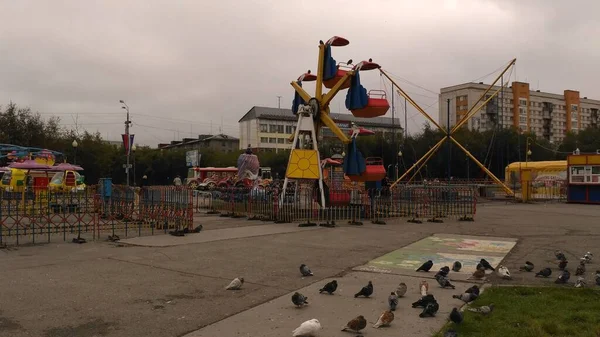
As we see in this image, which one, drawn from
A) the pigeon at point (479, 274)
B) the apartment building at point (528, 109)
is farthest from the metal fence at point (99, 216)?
the apartment building at point (528, 109)

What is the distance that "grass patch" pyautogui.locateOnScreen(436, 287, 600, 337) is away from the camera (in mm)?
5945

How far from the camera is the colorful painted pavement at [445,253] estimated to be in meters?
10.7

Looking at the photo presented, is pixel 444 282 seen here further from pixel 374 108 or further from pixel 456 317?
pixel 374 108

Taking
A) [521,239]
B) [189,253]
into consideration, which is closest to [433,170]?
[521,239]

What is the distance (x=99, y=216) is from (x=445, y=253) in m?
11.3

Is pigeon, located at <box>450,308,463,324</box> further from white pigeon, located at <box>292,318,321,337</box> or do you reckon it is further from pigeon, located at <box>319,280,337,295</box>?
pigeon, located at <box>319,280,337,295</box>

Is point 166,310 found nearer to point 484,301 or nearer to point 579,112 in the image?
point 484,301

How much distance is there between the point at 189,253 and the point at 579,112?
116 meters

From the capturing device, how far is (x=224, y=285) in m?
8.91

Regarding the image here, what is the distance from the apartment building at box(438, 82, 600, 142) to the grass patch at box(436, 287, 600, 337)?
272 feet

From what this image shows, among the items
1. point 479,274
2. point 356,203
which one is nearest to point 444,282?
point 479,274

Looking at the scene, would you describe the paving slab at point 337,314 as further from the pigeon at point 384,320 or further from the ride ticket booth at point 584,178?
the ride ticket booth at point 584,178

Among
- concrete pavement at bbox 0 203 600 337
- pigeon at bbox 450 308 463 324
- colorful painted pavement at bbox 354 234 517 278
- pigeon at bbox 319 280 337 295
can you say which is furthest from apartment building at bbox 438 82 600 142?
pigeon at bbox 450 308 463 324

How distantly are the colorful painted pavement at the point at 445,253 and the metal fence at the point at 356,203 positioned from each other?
19.2ft
